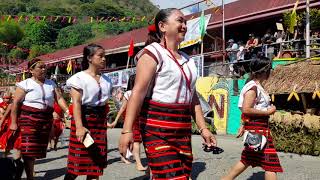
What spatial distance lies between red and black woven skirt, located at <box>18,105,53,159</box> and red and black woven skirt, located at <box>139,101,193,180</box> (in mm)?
2957

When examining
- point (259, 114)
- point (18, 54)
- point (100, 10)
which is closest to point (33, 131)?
point (259, 114)

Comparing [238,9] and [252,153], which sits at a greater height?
[238,9]

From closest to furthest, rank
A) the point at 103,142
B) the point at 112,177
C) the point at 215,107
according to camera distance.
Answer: the point at 103,142, the point at 112,177, the point at 215,107

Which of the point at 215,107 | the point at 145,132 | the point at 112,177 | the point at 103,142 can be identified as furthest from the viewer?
the point at 215,107

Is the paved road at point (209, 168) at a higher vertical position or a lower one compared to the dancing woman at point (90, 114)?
lower

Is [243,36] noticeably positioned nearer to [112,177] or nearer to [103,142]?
[112,177]

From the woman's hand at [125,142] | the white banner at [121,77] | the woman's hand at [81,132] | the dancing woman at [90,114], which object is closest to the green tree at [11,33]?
the white banner at [121,77]

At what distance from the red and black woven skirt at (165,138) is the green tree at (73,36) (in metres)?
57.5

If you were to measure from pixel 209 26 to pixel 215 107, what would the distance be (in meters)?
4.72

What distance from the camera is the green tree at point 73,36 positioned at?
59725mm

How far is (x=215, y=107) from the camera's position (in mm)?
14156

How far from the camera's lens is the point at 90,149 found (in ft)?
15.3

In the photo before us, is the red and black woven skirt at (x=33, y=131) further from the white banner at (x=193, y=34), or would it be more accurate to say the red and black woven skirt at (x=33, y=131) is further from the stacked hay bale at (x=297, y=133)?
the white banner at (x=193, y=34)

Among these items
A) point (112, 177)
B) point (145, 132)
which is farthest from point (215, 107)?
point (145, 132)
